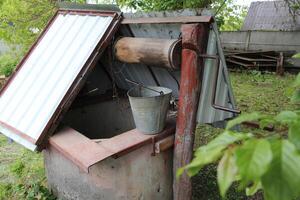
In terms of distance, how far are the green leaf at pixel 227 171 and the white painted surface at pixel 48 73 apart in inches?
103

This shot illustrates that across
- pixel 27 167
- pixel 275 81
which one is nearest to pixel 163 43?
pixel 27 167

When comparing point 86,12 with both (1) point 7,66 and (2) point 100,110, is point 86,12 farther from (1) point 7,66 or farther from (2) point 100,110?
(1) point 7,66

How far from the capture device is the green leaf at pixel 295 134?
93 cm

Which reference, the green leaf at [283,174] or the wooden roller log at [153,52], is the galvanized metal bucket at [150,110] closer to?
the wooden roller log at [153,52]

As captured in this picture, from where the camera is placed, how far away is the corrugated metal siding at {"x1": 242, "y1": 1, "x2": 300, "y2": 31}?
726 inches

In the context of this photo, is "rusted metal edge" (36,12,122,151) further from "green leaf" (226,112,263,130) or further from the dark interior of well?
"green leaf" (226,112,263,130)

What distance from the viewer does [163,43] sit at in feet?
9.59

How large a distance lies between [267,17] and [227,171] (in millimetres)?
21126

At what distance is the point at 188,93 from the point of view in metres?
2.96

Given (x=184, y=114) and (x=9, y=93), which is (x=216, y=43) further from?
(x=9, y=93)

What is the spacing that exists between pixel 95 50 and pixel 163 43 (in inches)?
33.9

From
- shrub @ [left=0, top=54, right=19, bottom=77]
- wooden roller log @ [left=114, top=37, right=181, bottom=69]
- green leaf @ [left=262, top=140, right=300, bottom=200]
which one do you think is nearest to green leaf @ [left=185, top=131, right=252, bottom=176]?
green leaf @ [left=262, top=140, right=300, bottom=200]

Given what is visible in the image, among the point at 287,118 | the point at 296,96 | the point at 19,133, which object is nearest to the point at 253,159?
the point at 287,118

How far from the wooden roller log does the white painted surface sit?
15.8 inches
